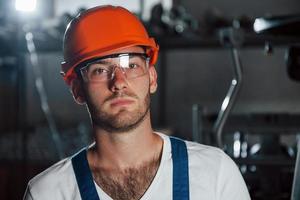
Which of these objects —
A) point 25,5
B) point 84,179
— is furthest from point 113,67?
point 25,5

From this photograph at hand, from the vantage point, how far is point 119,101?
130cm

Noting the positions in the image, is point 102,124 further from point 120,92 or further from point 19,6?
point 19,6

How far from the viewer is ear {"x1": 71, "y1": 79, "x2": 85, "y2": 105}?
4.65 feet

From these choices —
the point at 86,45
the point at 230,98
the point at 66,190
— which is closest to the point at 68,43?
the point at 86,45

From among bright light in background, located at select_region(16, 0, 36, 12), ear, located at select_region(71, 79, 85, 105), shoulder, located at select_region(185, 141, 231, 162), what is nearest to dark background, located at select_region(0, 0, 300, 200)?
bright light in background, located at select_region(16, 0, 36, 12)

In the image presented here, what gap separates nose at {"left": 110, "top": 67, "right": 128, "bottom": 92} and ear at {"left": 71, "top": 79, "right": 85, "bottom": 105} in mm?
130

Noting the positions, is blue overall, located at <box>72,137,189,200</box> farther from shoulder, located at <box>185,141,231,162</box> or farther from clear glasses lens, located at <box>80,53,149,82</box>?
clear glasses lens, located at <box>80,53,149,82</box>

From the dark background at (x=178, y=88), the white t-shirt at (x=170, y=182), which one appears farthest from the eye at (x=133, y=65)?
the dark background at (x=178, y=88)

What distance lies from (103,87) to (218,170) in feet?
1.27

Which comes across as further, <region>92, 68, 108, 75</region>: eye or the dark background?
the dark background

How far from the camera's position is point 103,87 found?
1325 mm

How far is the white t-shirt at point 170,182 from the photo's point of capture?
1343mm

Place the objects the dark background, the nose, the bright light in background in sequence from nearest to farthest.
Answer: the nose
the dark background
the bright light in background

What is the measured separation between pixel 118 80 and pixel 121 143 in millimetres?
188
